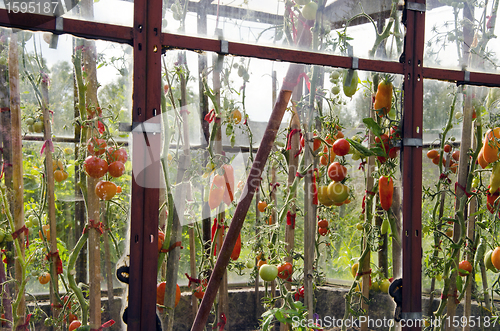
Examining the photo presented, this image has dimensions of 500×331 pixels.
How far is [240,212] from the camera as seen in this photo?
1.07 m

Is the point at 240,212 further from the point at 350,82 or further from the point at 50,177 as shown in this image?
the point at 50,177

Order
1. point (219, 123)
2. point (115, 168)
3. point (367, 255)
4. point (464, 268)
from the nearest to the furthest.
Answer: point (115, 168), point (219, 123), point (464, 268), point (367, 255)

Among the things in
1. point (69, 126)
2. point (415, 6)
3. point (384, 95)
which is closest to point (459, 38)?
point (415, 6)

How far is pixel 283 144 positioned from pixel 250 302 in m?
1.17

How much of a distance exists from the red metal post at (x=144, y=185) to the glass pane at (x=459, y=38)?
859 millimetres

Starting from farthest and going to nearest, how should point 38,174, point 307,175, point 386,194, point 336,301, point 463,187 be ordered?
1. point 336,301
2. point 38,174
3. point 463,187
4. point 307,175
5. point 386,194

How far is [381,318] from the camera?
1835 mm

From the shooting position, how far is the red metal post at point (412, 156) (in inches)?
45.4

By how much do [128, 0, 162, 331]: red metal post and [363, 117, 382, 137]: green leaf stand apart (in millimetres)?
622

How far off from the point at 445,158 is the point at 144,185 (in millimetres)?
1499

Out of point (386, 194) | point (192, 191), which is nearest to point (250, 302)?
point (192, 191)

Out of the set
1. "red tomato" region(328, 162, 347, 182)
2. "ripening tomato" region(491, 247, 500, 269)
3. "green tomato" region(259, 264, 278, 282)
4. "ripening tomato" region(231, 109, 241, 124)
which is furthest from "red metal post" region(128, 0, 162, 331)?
"ripening tomato" region(491, 247, 500, 269)

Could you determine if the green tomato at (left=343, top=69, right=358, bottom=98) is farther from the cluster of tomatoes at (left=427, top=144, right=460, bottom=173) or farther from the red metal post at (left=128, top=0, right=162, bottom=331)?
the cluster of tomatoes at (left=427, top=144, right=460, bottom=173)

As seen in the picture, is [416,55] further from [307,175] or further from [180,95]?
[180,95]
